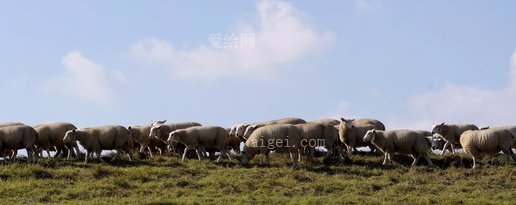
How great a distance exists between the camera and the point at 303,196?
22.7m

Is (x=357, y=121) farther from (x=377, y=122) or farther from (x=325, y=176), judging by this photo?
(x=325, y=176)

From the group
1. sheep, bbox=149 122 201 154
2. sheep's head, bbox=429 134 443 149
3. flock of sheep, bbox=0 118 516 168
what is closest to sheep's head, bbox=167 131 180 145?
Result: flock of sheep, bbox=0 118 516 168

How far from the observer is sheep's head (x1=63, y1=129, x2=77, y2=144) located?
30.0 meters

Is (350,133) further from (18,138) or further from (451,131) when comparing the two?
(18,138)

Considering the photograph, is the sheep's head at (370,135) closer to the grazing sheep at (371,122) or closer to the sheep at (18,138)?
the grazing sheep at (371,122)

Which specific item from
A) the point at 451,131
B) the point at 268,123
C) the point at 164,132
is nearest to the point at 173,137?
the point at 164,132

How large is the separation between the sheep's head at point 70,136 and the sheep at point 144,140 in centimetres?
367

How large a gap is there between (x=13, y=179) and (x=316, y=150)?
12.5m

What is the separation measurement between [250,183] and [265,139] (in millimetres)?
5242

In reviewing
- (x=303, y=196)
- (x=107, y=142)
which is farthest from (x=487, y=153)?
(x=107, y=142)

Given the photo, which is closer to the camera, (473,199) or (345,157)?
(473,199)

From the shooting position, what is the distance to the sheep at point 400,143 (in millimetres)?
28781

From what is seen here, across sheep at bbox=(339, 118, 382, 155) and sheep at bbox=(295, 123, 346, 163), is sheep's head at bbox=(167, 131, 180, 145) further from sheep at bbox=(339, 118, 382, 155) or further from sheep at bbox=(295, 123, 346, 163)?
sheep at bbox=(339, 118, 382, 155)

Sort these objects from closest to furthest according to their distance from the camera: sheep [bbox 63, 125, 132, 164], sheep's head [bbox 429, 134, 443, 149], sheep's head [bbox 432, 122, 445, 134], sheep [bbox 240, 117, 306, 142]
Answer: sheep [bbox 63, 125, 132, 164] < sheep's head [bbox 429, 134, 443, 149] < sheep [bbox 240, 117, 306, 142] < sheep's head [bbox 432, 122, 445, 134]
